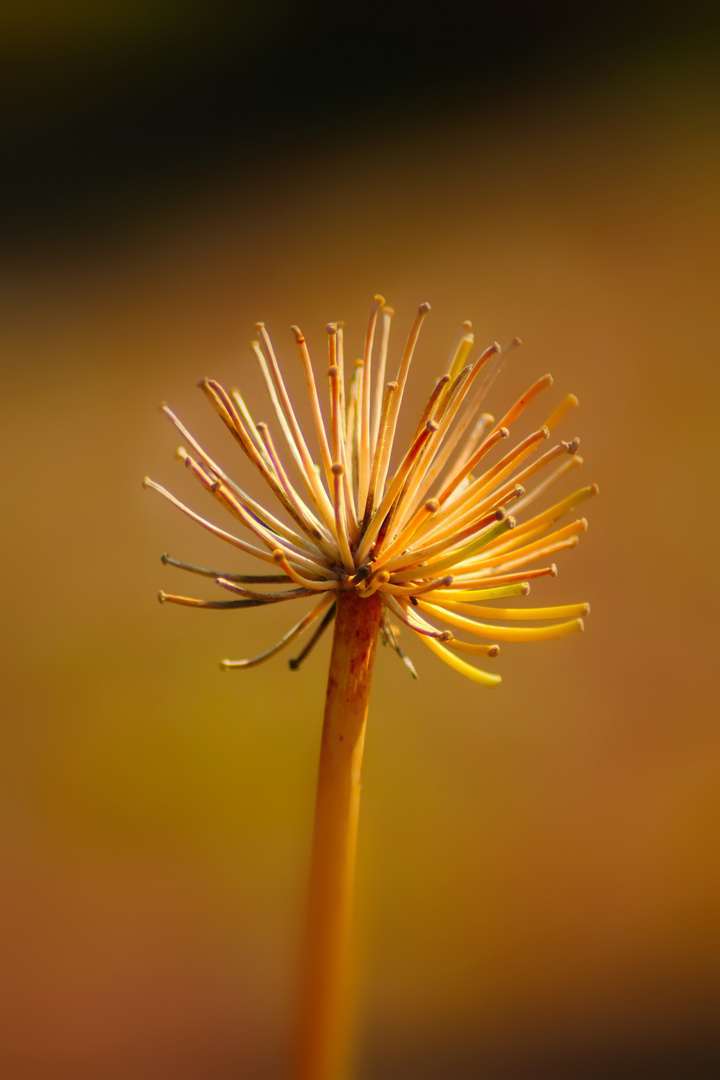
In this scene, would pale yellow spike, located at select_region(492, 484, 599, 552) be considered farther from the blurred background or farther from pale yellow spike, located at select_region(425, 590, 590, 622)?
the blurred background

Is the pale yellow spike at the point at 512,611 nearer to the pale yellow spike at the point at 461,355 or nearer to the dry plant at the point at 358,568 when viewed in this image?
the dry plant at the point at 358,568

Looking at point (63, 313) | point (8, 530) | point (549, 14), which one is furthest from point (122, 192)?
point (549, 14)

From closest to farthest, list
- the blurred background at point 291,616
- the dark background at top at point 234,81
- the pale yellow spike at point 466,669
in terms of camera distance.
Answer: the pale yellow spike at point 466,669 → the blurred background at point 291,616 → the dark background at top at point 234,81

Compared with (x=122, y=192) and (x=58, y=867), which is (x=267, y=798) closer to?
(x=58, y=867)

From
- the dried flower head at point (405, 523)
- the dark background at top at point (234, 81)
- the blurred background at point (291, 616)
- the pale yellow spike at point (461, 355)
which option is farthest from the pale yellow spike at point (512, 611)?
the dark background at top at point (234, 81)

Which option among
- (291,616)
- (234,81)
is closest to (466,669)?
(291,616)

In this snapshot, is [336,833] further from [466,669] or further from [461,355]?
[461,355]
